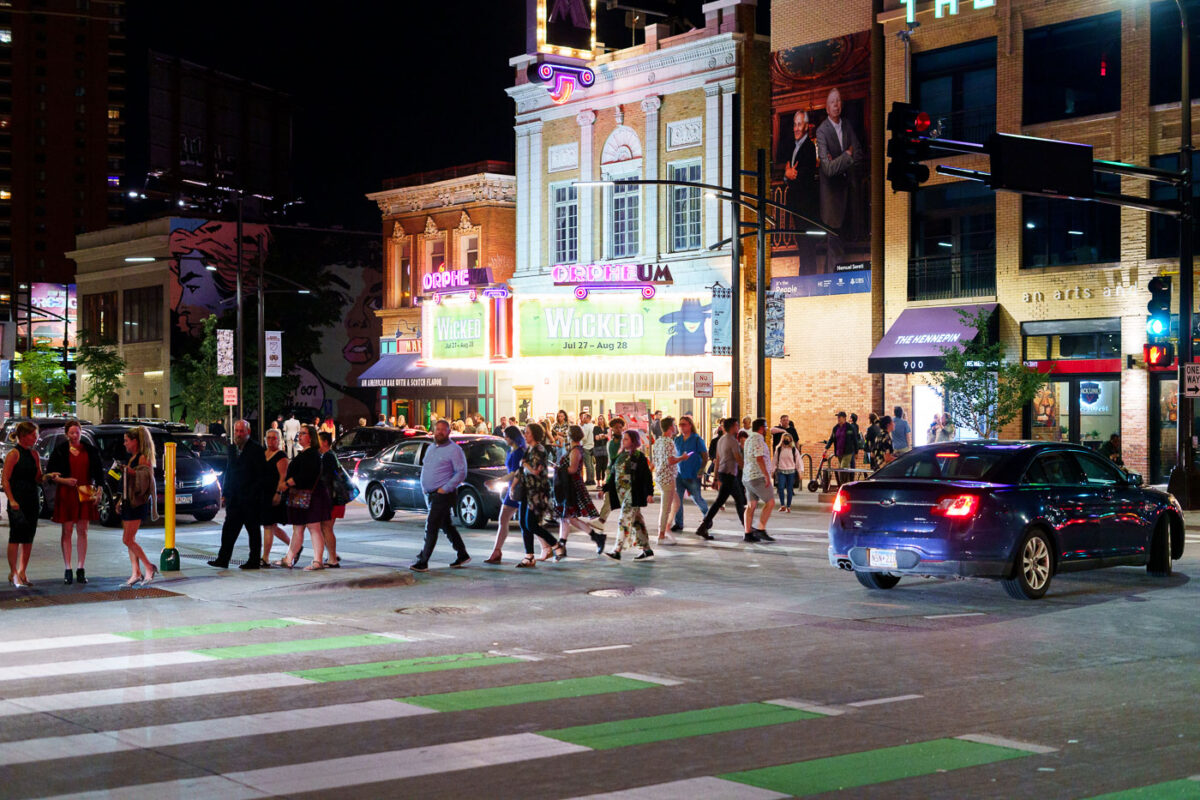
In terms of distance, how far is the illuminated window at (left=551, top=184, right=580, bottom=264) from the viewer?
44969 mm

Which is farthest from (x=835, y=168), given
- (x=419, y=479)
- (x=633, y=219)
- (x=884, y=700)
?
(x=884, y=700)

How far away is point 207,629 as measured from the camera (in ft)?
41.4

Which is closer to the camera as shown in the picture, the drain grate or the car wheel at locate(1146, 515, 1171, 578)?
the drain grate

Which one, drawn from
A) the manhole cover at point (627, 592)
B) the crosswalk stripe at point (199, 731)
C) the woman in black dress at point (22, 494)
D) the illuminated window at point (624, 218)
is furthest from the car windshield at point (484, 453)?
the illuminated window at point (624, 218)

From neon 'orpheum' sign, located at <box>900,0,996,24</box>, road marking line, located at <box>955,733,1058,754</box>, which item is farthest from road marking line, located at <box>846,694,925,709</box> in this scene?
neon 'orpheum' sign, located at <box>900,0,996,24</box>

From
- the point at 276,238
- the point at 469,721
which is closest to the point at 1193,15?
the point at 469,721

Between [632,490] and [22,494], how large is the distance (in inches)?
283

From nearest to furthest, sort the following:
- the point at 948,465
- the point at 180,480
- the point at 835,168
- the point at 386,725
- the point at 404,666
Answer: the point at 386,725 → the point at 404,666 → the point at 948,465 → the point at 180,480 → the point at 835,168

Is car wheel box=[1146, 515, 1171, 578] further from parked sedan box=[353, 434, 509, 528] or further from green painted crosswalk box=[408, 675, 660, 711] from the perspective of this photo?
parked sedan box=[353, 434, 509, 528]

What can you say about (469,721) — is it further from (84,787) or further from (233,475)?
(233,475)

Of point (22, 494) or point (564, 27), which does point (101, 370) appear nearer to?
point (564, 27)

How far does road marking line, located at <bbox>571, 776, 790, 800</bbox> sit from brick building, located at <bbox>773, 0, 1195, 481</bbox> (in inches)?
1042

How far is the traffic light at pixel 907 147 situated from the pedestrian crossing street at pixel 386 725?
10.9m

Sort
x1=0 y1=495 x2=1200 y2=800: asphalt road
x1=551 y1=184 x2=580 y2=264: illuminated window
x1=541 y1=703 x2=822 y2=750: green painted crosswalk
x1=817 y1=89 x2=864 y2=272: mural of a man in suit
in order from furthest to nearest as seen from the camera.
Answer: x1=551 y1=184 x2=580 y2=264: illuminated window
x1=817 y1=89 x2=864 y2=272: mural of a man in suit
x1=541 y1=703 x2=822 y2=750: green painted crosswalk
x1=0 y1=495 x2=1200 y2=800: asphalt road
